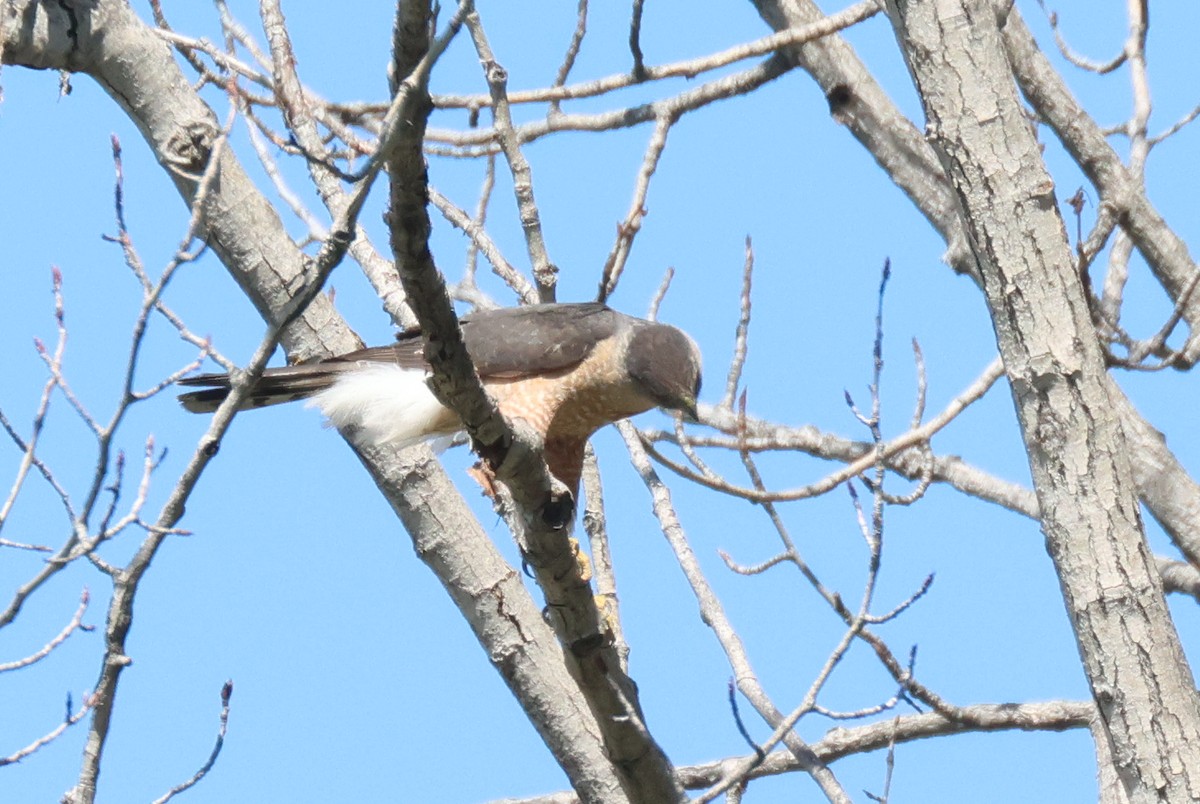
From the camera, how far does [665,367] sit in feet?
18.1

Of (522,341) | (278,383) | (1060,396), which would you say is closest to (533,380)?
(522,341)

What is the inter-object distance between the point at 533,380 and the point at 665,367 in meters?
0.54

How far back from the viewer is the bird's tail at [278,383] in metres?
4.73

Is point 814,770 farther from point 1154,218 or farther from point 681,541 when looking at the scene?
point 1154,218

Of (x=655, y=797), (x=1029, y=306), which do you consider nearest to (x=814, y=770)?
(x=655, y=797)

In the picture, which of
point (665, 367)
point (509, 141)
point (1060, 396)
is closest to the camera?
point (1060, 396)

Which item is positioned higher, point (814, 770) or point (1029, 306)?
point (1029, 306)

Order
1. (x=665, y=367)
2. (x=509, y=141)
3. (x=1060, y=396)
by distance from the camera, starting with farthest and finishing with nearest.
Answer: (x=665, y=367) < (x=509, y=141) < (x=1060, y=396)

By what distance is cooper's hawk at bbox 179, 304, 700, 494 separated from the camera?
15.9ft

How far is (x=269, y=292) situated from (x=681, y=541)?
1729mm

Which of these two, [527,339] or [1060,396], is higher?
[527,339]

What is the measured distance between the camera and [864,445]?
19.5 feet

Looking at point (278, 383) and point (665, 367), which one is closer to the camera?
point (278, 383)

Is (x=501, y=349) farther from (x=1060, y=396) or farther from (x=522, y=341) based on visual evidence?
(x=1060, y=396)
